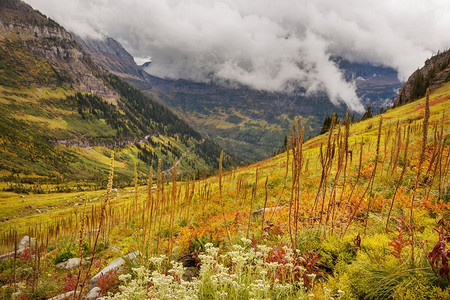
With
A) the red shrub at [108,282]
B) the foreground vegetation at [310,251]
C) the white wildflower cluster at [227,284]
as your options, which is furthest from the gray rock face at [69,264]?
the white wildflower cluster at [227,284]

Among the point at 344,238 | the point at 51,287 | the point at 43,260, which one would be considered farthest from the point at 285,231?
the point at 43,260

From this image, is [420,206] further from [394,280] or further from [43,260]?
[43,260]

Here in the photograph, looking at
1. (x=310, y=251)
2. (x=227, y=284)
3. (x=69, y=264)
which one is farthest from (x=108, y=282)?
(x=69, y=264)

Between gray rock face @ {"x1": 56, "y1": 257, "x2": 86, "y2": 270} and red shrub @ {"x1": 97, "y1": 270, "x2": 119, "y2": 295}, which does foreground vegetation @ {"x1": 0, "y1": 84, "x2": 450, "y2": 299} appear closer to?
red shrub @ {"x1": 97, "y1": 270, "x2": 119, "y2": 295}

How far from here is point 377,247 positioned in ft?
14.5

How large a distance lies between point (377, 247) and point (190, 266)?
17.3 feet

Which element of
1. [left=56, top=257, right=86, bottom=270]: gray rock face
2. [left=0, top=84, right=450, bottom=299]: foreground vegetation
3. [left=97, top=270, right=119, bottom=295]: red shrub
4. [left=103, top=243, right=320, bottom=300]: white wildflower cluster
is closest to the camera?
[left=0, top=84, right=450, bottom=299]: foreground vegetation

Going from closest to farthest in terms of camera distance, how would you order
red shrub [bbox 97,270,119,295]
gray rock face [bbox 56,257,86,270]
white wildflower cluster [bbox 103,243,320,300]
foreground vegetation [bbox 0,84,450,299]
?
foreground vegetation [bbox 0,84,450,299]
white wildflower cluster [bbox 103,243,320,300]
red shrub [bbox 97,270,119,295]
gray rock face [bbox 56,257,86,270]

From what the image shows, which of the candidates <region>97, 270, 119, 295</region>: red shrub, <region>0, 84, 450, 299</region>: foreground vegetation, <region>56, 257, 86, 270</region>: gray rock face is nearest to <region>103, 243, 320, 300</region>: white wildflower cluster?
<region>0, 84, 450, 299</region>: foreground vegetation

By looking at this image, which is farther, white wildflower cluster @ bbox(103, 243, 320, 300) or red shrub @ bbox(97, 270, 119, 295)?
red shrub @ bbox(97, 270, 119, 295)

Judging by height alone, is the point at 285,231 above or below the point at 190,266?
above

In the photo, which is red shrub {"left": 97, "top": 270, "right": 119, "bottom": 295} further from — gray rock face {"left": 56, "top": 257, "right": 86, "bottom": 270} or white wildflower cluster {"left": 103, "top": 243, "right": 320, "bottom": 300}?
gray rock face {"left": 56, "top": 257, "right": 86, "bottom": 270}

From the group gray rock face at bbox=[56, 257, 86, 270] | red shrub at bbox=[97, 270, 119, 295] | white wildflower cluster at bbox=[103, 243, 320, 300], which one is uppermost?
white wildflower cluster at bbox=[103, 243, 320, 300]

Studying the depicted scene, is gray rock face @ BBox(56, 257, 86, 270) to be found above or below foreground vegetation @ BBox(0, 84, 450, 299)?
below
